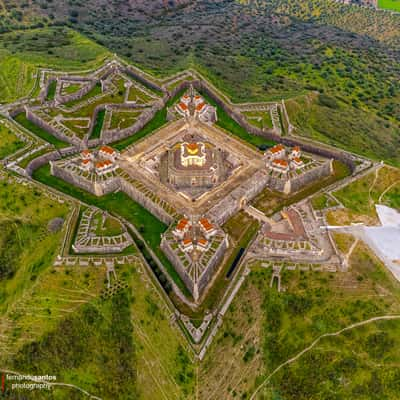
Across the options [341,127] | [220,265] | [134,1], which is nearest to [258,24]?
[134,1]

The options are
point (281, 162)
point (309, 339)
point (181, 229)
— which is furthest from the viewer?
point (281, 162)

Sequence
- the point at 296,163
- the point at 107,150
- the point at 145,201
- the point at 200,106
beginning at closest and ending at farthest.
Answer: the point at 145,201 < the point at 296,163 < the point at 107,150 < the point at 200,106

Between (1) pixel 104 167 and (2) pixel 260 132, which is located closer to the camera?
(1) pixel 104 167

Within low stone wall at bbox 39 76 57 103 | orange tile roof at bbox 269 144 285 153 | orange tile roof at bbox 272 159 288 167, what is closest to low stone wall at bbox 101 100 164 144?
low stone wall at bbox 39 76 57 103

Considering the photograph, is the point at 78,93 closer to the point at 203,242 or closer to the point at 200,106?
the point at 200,106

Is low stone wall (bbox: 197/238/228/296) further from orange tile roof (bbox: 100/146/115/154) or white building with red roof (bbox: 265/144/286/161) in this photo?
orange tile roof (bbox: 100/146/115/154)

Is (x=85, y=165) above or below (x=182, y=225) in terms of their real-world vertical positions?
above

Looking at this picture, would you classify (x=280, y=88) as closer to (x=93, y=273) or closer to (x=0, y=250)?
(x=93, y=273)

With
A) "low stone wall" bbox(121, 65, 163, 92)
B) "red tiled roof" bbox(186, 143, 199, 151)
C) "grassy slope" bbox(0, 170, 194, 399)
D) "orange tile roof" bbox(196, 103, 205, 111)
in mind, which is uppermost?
"low stone wall" bbox(121, 65, 163, 92)

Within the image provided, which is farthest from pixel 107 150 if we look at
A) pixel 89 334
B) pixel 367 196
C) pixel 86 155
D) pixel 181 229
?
pixel 367 196

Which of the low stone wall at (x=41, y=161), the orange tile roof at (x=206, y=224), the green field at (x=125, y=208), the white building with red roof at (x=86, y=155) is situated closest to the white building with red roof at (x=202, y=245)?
the orange tile roof at (x=206, y=224)

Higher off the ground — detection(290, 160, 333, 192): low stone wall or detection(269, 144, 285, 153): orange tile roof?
detection(269, 144, 285, 153): orange tile roof
